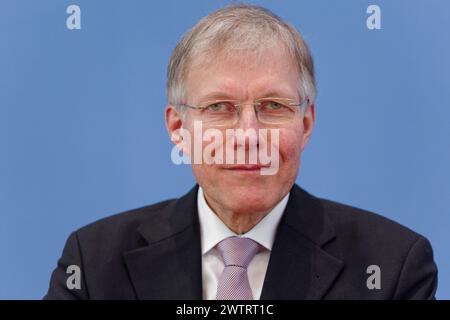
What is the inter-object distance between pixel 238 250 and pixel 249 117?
0.37 meters

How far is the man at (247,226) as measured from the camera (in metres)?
2.38

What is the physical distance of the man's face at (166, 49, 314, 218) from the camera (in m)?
2.37

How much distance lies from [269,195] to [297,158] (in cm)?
13

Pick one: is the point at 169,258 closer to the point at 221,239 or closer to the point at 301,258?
the point at 221,239

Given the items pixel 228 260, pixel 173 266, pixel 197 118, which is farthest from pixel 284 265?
pixel 197 118

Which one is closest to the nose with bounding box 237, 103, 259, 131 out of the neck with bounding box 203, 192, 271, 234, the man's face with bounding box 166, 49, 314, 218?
the man's face with bounding box 166, 49, 314, 218

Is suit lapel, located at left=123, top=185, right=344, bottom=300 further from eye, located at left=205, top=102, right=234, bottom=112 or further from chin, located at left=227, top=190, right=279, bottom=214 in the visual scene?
eye, located at left=205, top=102, right=234, bottom=112

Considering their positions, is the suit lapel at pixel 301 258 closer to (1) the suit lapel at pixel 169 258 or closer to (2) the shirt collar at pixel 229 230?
(2) the shirt collar at pixel 229 230

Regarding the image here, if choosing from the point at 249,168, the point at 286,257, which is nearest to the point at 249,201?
the point at 249,168

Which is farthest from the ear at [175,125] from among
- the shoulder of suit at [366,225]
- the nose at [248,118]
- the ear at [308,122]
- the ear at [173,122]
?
the shoulder of suit at [366,225]

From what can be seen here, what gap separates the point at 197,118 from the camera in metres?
2.45

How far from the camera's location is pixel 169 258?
98.0 inches
